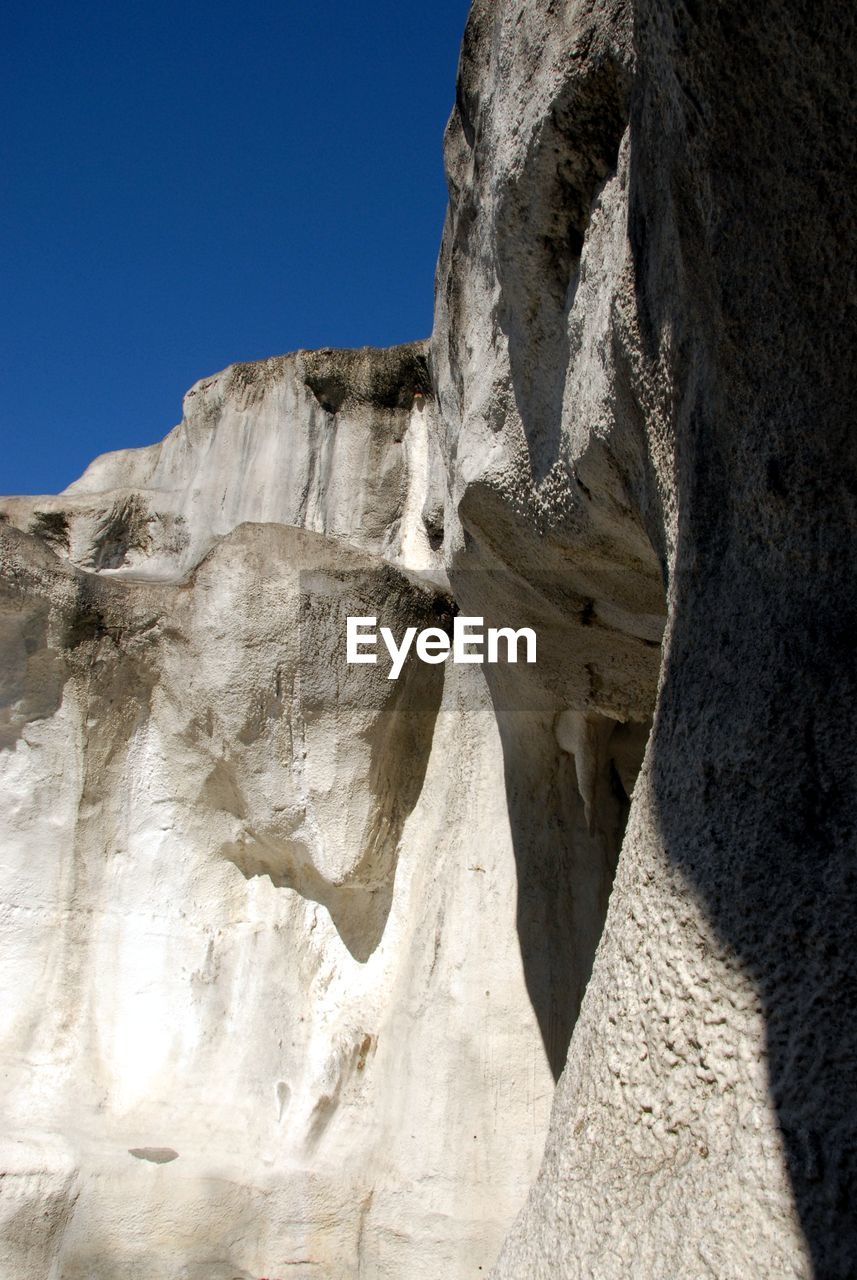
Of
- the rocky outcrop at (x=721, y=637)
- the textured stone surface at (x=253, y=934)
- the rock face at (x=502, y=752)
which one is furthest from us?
the textured stone surface at (x=253, y=934)

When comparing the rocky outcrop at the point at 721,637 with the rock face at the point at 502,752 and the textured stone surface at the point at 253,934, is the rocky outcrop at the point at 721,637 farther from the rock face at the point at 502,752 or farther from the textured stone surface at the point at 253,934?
the textured stone surface at the point at 253,934

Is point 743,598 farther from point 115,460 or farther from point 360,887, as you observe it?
point 115,460

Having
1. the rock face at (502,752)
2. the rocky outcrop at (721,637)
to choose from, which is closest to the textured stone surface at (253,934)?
the rock face at (502,752)

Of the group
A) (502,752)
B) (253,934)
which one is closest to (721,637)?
(502,752)

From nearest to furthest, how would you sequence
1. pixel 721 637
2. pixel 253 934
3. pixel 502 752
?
pixel 721 637, pixel 502 752, pixel 253 934

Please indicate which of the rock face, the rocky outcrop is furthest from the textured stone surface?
the rocky outcrop

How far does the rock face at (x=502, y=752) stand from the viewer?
115 centimetres

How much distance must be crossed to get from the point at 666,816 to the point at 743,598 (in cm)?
23

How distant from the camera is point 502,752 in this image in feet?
9.16

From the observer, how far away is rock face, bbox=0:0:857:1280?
1.15m

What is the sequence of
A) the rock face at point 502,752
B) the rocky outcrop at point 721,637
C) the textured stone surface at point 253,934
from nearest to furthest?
the rocky outcrop at point 721,637
the rock face at point 502,752
the textured stone surface at point 253,934

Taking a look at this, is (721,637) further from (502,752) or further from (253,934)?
(253,934)

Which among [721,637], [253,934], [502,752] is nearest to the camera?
[721,637]

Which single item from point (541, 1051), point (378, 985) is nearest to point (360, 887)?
point (378, 985)
